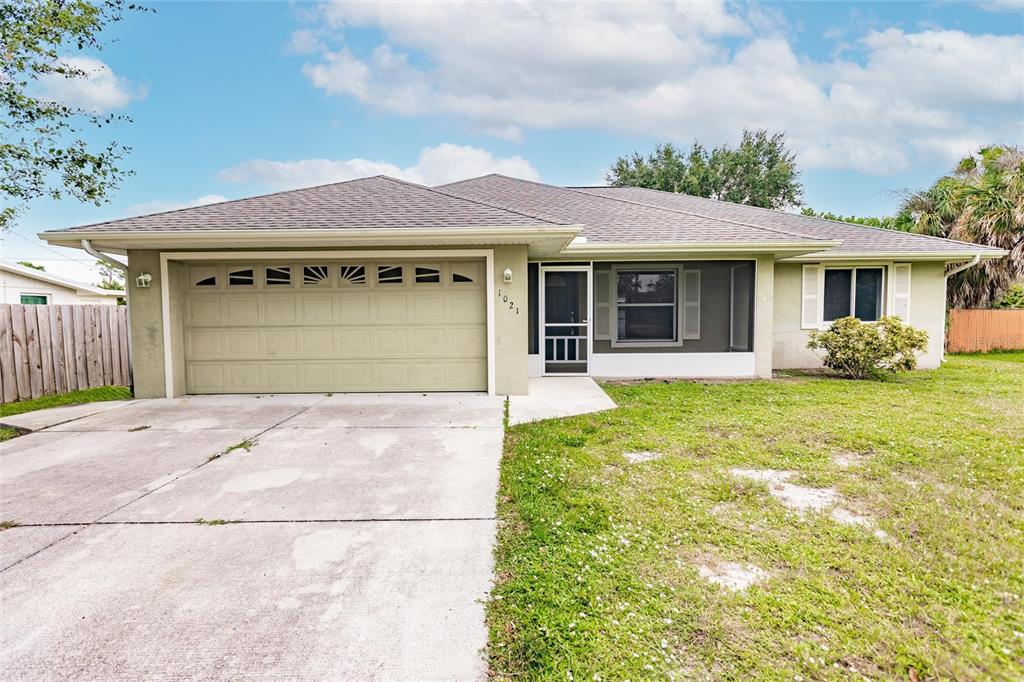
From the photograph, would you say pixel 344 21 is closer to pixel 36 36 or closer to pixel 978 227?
pixel 36 36

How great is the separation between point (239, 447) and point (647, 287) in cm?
827

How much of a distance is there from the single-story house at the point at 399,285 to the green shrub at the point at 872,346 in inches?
47.2

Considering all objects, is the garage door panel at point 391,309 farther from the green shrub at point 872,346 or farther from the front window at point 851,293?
the front window at point 851,293

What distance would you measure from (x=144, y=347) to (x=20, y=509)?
4.75 m

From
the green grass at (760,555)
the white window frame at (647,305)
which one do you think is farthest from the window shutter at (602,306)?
the green grass at (760,555)

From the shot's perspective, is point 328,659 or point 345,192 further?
point 345,192

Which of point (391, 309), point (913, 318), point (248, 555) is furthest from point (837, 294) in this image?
point (248, 555)

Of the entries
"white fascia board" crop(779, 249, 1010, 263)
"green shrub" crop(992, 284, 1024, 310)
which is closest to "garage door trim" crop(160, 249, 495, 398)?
"white fascia board" crop(779, 249, 1010, 263)

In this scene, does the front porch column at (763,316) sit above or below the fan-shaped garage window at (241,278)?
below

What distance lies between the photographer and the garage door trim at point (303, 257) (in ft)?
25.3

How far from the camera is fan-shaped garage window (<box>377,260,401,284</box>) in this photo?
8.08 m

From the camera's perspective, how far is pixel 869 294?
35.1ft

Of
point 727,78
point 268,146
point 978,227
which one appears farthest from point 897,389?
point 268,146

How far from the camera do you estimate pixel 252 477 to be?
437cm
